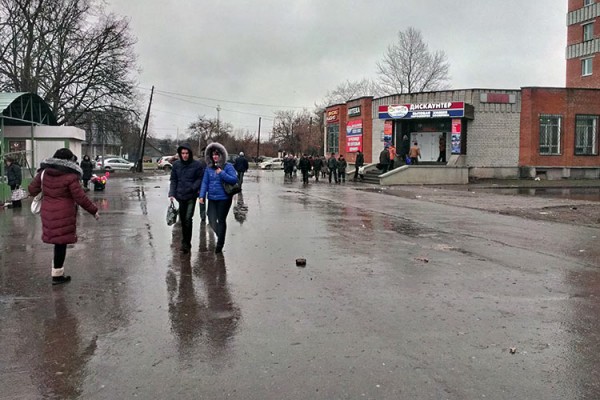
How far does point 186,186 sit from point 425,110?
25.2 m

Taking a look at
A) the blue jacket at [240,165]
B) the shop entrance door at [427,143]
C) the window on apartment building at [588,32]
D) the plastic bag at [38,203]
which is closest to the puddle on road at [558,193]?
the shop entrance door at [427,143]

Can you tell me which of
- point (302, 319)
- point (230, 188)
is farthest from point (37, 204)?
point (302, 319)

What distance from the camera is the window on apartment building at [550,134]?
31.6 meters

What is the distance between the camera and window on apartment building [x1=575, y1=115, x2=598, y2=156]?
105 feet

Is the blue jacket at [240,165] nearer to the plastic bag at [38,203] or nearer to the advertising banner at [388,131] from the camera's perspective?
the plastic bag at [38,203]

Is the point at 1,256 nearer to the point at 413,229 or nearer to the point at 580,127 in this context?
the point at 413,229

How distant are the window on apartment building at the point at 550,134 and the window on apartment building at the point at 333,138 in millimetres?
15140

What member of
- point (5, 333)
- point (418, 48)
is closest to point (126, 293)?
point (5, 333)

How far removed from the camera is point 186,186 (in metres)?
8.24

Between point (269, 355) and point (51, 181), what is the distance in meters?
3.83

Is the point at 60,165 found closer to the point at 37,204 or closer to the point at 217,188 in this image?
the point at 37,204

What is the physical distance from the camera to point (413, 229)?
436 inches

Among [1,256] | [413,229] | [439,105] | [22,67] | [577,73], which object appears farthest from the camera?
[577,73]

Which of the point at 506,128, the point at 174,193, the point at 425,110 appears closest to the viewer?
the point at 174,193
